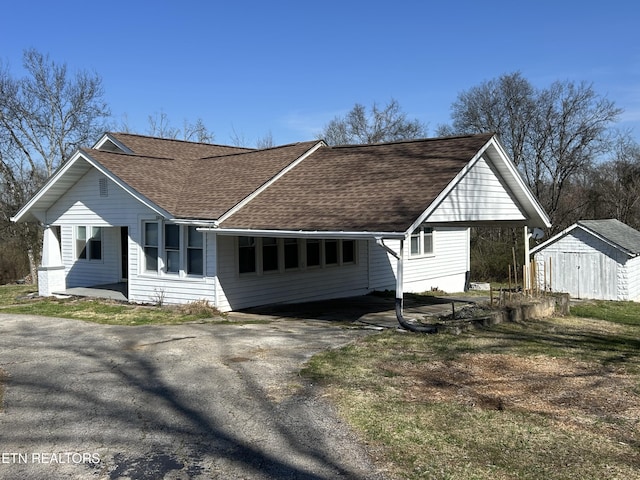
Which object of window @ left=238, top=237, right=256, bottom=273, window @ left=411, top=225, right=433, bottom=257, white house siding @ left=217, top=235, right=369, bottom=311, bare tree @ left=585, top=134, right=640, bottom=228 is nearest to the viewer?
white house siding @ left=217, top=235, right=369, bottom=311

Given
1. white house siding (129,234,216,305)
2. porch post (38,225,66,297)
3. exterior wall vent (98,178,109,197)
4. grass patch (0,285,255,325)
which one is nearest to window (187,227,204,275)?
white house siding (129,234,216,305)

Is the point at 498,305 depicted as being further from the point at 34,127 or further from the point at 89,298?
the point at 34,127

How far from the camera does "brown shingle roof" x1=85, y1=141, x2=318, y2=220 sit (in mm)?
15211

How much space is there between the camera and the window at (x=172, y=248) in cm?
1546

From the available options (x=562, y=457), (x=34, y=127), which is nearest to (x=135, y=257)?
(x=562, y=457)

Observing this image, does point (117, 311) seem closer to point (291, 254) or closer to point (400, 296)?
point (291, 254)

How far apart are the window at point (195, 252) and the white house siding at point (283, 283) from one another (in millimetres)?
606

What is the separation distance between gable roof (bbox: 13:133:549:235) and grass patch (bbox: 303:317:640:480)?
2.61 meters

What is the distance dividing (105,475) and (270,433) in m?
1.68

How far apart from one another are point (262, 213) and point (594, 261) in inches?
710

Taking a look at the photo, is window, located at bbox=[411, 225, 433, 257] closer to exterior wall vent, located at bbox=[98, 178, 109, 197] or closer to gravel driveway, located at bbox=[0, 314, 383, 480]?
exterior wall vent, located at bbox=[98, 178, 109, 197]

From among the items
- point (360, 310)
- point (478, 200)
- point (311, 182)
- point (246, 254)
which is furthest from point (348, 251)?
point (478, 200)

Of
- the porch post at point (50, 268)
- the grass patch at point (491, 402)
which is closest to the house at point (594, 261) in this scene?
the grass patch at point (491, 402)

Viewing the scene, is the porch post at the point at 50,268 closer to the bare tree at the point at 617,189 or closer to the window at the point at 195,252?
the window at the point at 195,252
